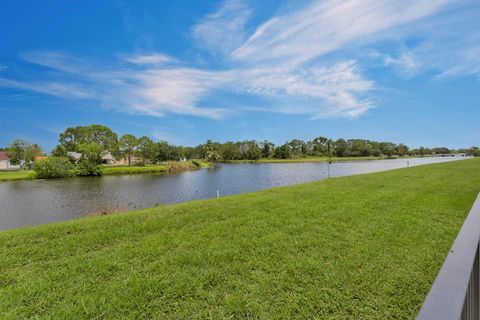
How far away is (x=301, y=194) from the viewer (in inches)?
317

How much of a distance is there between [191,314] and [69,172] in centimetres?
3952

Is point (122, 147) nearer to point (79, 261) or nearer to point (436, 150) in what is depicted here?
point (79, 261)

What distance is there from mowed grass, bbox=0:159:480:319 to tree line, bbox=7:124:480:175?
116ft

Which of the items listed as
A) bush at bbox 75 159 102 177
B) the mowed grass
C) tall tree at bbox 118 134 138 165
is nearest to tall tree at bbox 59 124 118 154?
tall tree at bbox 118 134 138 165

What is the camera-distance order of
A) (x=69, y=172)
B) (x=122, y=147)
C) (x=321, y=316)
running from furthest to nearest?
(x=122, y=147) → (x=69, y=172) → (x=321, y=316)

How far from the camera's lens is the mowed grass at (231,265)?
2.50 meters

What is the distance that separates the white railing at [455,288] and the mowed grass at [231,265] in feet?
4.72

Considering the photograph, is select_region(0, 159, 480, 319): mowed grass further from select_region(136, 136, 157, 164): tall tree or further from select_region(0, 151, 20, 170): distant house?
select_region(0, 151, 20, 170): distant house

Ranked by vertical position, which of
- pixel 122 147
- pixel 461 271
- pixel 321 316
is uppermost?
pixel 122 147

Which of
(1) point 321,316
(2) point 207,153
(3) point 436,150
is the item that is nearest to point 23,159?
(2) point 207,153

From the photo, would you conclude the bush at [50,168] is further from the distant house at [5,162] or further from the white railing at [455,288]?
the white railing at [455,288]

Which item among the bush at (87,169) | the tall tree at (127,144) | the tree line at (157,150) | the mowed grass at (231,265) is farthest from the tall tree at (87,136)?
the mowed grass at (231,265)

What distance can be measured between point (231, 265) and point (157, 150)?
58432 mm

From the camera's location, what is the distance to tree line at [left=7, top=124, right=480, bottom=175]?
39.8 meters
